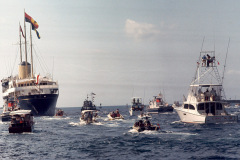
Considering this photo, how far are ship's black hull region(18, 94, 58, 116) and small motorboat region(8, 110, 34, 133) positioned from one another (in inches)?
1892

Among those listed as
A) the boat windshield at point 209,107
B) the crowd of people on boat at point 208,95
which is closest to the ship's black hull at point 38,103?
the crowd of people on boat at point 208,95

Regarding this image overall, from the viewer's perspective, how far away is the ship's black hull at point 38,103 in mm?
98750

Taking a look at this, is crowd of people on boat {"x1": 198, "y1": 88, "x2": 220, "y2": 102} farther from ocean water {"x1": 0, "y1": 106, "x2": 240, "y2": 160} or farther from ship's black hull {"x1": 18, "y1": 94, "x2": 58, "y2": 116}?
ship's black hull {"x1": 18, "y1": 94, "x2": 58, "y2": 116}

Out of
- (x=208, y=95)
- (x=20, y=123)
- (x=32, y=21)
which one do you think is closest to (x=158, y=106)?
(x=32, y=21)

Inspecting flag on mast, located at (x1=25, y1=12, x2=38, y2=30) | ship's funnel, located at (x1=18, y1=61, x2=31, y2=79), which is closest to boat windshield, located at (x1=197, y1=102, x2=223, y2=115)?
flag on mast, located at (x1=25, y1=12, x2=38, y2=30)

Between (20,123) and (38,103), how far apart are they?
49.8 meters

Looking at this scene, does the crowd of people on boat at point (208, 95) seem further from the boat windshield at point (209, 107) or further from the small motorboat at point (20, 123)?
the small motorboat at point (20, 123)

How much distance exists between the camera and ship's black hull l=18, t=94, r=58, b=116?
324 ft

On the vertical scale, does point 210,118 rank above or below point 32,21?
below

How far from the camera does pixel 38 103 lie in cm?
9950

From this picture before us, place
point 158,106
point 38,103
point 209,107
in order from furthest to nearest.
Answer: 1. point 158,106
2. point 38,103
3. point 209,107

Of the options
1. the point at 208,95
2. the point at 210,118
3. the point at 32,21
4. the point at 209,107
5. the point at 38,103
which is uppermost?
the point at 32,21

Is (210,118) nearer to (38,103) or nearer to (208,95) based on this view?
(208,95)

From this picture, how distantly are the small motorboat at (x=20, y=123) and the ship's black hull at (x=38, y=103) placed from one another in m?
48.1
